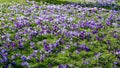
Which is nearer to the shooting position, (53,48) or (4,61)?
(4,61)

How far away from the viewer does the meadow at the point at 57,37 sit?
42.8 ft

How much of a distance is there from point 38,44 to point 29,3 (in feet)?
32.9

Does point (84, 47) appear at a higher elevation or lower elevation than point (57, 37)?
lower

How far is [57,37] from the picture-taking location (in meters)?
15.9

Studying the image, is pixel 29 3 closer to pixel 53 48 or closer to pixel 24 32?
pixel 24 32

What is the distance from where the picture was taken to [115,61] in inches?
533

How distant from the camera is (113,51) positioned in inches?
577

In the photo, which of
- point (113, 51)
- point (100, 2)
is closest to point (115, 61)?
point (113, 51)

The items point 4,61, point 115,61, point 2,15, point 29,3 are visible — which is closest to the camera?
point 4,61

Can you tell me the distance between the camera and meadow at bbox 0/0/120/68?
514 inches

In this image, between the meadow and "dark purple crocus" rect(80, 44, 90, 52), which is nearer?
the meadow

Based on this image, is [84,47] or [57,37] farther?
[57,37]

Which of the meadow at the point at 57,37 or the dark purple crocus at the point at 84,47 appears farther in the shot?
the dark purple crocus at the point at 84,47

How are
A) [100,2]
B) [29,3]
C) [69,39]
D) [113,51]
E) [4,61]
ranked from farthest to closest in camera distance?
[100,2] → [29,3] → [69,39] → [113,51] → [4,61]
